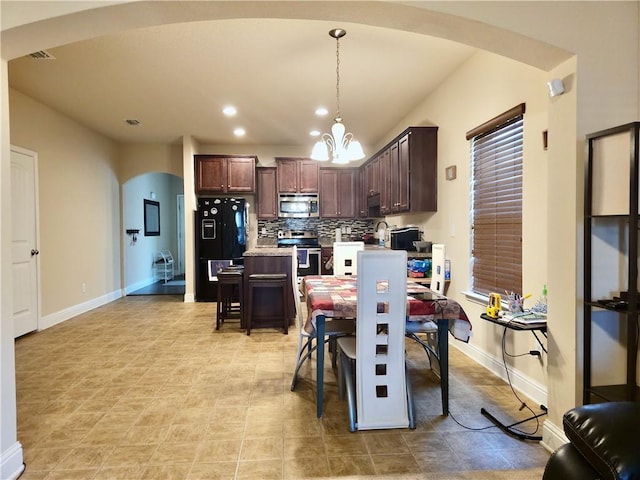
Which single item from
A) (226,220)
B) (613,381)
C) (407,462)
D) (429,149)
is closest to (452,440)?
(407,462)

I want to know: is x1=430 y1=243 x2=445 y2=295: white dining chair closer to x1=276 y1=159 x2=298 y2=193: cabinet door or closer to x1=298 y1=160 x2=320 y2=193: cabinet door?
x1=298 y1=160 x2=320 y2=193: cabinet door

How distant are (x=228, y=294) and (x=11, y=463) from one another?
321 cm

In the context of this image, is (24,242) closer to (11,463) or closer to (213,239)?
(213,239)

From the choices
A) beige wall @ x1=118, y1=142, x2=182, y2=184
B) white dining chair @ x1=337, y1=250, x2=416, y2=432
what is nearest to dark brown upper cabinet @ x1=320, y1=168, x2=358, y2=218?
beige wall @ x1=118, y1=142, x2=182, y2=184

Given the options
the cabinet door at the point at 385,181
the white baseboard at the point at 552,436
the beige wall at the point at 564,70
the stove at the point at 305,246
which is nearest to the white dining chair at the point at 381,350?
the white baseboard at the point at 552,436

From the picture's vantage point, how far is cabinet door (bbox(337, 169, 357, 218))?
6.68 metres

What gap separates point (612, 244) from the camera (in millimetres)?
1829

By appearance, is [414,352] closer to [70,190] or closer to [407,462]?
[407,462]

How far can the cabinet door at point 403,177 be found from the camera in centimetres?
417

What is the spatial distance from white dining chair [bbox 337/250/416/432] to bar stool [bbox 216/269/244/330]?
8.33 ft

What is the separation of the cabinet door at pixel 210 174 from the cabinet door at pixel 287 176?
0.96 meters

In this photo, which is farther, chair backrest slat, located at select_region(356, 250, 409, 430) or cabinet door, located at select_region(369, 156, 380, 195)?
cabinet door, located at select_region(369, 156, 380, 195)

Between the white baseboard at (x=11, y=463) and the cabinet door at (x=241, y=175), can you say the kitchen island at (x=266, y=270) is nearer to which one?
the cabinet door at (x=241, y=175)

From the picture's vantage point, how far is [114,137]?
6.12 metres
